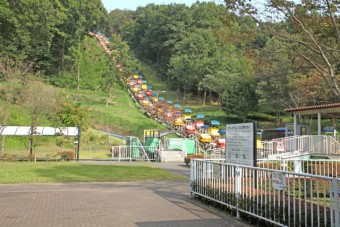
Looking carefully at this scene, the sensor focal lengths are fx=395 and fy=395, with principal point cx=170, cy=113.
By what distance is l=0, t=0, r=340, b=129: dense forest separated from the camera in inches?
467

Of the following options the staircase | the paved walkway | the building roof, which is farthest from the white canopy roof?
the building roof

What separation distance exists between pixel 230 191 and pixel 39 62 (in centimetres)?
5412

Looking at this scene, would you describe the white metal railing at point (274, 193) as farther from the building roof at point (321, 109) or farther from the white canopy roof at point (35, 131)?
the white canopy roof at point (35, 131)

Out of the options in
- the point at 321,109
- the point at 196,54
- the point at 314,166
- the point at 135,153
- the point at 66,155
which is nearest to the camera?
the point at 314,166

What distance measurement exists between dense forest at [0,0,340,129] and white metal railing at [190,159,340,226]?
4.05 m

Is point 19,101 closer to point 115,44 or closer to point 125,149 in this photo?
point 125,149

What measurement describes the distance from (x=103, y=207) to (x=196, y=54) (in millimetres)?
59599

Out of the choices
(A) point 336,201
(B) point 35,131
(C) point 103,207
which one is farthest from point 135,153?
(A) point 336,201

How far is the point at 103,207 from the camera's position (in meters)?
9.59

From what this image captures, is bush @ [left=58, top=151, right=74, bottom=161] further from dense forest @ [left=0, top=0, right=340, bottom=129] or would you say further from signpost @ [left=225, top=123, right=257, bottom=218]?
signpost @ [left=225, top=123, right=257, bottom=218]

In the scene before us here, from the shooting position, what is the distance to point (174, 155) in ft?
93.1

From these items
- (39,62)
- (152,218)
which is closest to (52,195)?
(152,218)

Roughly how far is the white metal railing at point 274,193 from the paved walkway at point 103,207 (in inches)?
17.8

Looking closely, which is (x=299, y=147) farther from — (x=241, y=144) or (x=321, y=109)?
(x=241, y=144)
